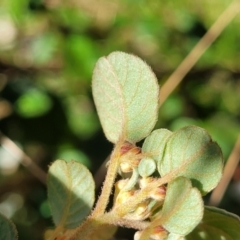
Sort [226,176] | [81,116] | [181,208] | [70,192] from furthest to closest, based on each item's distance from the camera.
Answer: [81,116], [226,176], [70,192], [181,208]

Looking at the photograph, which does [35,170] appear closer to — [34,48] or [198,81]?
[34,48]

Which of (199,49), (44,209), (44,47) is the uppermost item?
(199,49)

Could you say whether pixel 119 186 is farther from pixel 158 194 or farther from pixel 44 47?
pixel 44 47

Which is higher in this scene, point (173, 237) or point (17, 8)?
point (173, 237)

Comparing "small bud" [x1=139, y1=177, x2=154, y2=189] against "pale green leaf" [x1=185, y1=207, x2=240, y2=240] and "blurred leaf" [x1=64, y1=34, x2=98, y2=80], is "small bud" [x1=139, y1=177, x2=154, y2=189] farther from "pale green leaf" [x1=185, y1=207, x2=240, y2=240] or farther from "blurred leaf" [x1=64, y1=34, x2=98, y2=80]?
"blurred leaf" [x1=64, y1=34, x2=98, y2=80]

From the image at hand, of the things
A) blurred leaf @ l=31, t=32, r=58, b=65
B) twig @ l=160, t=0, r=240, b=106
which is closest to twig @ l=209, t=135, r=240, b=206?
twig @ l=160, t=0, r=240, b=106

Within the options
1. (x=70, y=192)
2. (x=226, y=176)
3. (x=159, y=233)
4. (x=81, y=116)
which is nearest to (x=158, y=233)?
(x=159, y=233)
